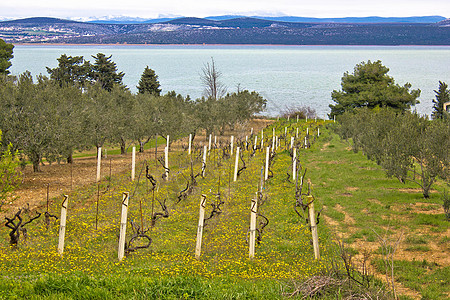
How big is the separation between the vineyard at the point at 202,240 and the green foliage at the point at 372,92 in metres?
37.4

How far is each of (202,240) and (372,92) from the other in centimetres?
5159

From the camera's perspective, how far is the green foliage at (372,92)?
193ft

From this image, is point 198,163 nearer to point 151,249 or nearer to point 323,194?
point 323,194

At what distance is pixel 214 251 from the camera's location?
1252cm

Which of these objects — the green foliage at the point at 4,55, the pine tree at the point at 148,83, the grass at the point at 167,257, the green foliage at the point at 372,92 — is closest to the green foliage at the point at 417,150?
the grass at the point at 167,257

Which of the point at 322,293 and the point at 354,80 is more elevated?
the point at 354,80

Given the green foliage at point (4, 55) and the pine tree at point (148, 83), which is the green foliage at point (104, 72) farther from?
the green foliage at point (4, 55)

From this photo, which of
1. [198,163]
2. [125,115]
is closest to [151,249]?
[198,163]

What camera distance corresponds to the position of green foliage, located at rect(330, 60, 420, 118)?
5875 cm

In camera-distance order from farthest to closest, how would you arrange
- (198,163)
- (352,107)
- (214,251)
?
(352,107), (198,163), (214,251)

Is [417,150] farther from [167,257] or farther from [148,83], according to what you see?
[148,83]

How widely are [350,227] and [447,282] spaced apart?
533 cm

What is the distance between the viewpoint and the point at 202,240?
534 inches

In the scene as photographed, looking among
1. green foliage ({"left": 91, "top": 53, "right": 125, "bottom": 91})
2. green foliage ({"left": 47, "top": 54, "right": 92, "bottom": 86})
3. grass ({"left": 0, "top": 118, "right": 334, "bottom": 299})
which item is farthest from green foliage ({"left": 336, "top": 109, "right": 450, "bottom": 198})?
green foliage ({"left": 91, "top": 53, "right": 125, "bottom": 91})
